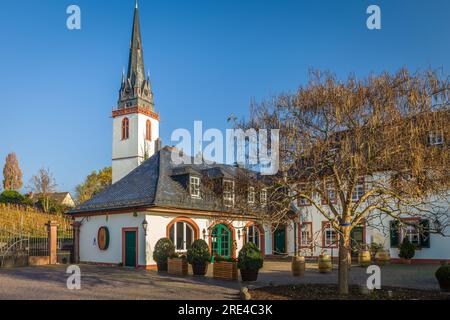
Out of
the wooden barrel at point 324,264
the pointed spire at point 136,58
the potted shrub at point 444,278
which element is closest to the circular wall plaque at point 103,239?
the wooden barrel at point 324,264

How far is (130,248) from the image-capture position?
23.2 meters

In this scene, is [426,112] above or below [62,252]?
above

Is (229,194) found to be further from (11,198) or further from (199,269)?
(11,198)

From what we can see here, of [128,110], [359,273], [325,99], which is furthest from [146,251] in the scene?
[128,110]

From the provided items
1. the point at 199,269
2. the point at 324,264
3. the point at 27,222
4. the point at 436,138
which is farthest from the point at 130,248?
the point at 436,138

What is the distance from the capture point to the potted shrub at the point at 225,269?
58.3 ft

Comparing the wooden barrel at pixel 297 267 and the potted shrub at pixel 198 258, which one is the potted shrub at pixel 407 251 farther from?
the potted shrub at pixel 198 258

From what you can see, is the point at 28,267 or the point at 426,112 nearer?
the point at 426,112

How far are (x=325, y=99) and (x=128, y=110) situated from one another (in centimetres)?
5687

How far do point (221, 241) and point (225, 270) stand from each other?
9.22 meters

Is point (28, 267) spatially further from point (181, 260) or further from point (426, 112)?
point (426, 112)

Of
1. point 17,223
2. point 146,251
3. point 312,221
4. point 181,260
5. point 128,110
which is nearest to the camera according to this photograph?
point 181,260

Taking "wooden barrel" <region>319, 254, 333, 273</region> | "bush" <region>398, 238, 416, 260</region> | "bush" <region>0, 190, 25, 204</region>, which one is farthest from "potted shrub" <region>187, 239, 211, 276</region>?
"bush" <region>0, 190, 25, 204</region>
